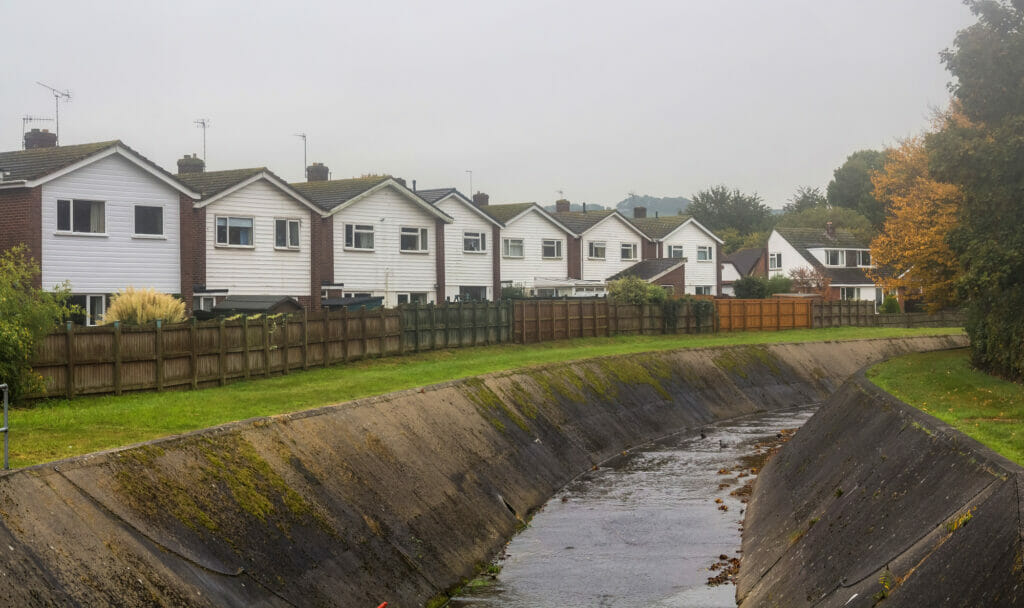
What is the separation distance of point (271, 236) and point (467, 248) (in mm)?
16821

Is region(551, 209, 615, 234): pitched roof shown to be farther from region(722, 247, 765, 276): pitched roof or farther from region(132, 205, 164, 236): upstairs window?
region(722, 247, 765, 276): pitched roof

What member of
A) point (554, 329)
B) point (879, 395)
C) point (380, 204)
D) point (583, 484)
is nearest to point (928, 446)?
point (879, 395)

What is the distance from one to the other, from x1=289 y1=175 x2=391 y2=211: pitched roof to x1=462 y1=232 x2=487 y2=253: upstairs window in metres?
9.06

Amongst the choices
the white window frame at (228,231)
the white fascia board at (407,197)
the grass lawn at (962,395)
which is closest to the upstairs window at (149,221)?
the white window frame at (228,231)

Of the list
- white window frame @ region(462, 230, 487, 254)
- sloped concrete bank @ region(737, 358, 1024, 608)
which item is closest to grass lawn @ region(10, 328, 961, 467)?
sloped concrete bank @ region(737, 358, 1024, 608)

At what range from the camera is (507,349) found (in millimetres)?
51188

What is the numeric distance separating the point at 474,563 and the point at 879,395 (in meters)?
9.55

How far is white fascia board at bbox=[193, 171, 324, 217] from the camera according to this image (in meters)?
49.5

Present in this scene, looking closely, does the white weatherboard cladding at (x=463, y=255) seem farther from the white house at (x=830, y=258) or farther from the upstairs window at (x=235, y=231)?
the white house at (x=830, y=258)

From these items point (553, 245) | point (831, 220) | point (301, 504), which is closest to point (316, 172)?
point (553, 245)

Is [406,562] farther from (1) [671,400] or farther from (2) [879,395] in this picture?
(1) [671,400]

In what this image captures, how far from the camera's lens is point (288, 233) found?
176ft

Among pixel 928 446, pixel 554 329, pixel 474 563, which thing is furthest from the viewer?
pixel 554 329

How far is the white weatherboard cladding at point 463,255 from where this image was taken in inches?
2584
